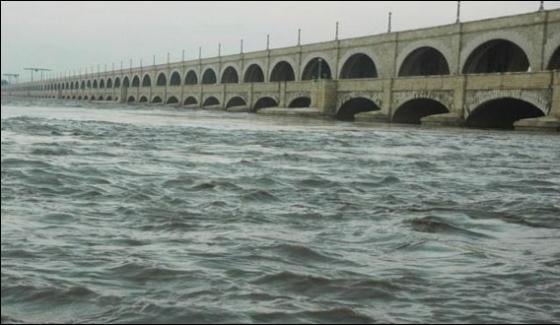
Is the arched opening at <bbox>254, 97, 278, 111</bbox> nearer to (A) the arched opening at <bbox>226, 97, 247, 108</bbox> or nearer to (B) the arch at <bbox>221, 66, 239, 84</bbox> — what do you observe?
(A) the arched opening at <bbox>226, 97, 247, 108</bbox>

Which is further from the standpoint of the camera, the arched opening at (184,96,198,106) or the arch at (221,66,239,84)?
the arched opening at (184,96,198,106)

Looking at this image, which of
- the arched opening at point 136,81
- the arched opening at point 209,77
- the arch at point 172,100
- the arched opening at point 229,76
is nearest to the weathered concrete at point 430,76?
the arched opening at point 229,76

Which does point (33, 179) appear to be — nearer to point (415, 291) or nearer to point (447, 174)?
point (415, 291)

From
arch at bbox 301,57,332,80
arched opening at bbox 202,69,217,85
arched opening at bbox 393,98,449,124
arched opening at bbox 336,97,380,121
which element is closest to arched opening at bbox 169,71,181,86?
arched opening at bbox 202,69,217,85

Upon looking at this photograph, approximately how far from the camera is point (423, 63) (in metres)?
50.4

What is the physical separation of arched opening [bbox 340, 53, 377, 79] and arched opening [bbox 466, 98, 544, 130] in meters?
16.2

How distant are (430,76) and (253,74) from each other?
4049 cm

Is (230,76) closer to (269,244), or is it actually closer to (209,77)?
(209,77)

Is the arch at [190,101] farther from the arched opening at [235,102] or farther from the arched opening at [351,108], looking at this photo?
the arched opening at [351,108]

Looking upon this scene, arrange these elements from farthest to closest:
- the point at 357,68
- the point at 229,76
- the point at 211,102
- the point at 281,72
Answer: the point at 229,76, the point at 211,102, the point at 281,72, the point at 357,68

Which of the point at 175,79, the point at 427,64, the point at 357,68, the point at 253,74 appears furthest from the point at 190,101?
the point at 427,64

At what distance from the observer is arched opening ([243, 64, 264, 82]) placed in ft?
251

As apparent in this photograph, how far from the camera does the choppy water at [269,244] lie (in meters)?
3.99

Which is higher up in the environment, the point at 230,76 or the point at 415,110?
the point at 230,76
